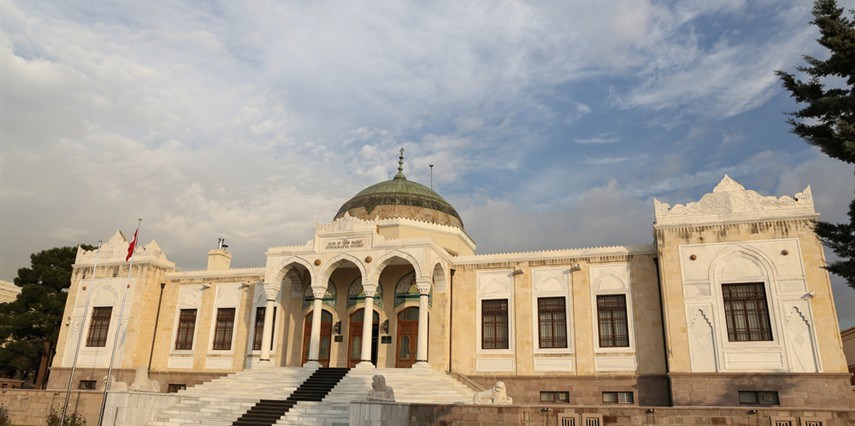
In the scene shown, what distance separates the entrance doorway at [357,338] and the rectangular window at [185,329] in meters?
7.76

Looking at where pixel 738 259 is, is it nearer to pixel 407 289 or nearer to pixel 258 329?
pixel 407 289

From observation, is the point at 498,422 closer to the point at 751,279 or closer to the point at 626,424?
the point at 626,424

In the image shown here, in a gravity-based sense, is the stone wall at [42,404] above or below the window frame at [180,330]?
below

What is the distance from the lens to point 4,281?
44.5 metres

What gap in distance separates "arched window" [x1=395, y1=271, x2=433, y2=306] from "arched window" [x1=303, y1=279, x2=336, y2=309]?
114 inches

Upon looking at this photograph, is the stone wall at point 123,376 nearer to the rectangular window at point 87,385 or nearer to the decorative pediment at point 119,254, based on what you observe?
the rectangular window at point 87,385

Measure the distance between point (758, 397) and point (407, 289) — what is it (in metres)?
12.9

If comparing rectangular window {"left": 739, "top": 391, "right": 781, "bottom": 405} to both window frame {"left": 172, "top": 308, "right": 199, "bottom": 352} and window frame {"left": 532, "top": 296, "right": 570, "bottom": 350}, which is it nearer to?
window frame {"left": 532, "top": 296, "right": 570, "bottom": 350}

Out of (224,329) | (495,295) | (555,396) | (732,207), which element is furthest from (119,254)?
(732,207)

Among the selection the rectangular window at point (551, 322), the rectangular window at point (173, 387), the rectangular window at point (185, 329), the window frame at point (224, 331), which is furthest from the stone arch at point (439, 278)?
the rectangular window at point (173, 387)

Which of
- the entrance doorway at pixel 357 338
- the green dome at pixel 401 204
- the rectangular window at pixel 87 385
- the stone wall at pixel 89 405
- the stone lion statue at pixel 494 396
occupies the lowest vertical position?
the stone wall at pixel 89 405

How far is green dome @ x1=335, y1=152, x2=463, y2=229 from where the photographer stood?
28.1 meters

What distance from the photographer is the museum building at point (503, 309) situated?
19328 mm

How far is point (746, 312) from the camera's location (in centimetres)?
1980
